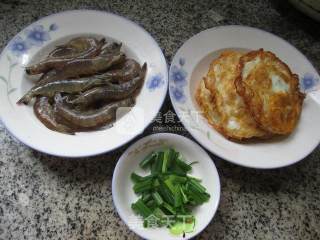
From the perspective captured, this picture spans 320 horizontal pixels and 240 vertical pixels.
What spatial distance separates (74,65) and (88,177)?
1.57ft

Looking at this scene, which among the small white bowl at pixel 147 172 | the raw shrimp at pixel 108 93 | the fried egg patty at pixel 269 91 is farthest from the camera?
the raw shrimp at pixel 108 93

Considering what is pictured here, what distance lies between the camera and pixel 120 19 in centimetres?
160

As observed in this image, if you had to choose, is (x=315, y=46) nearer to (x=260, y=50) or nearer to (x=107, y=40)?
(x=260, y=50)

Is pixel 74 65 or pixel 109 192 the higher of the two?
pixel 74 65

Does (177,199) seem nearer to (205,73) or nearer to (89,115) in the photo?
(89,115)

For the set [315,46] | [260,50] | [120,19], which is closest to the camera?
[260,50]

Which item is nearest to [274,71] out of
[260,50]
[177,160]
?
[260,50]

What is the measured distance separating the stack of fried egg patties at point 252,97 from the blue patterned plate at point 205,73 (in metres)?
0.04

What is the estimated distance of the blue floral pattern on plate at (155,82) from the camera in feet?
4.85

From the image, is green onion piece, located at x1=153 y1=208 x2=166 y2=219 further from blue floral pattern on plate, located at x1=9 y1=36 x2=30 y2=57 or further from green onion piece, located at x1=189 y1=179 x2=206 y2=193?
blue floral pattern on plate, located at x1=9 y1=36 x2=30 y2=57

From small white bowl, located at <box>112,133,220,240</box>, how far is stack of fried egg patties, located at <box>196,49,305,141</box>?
0.15 m

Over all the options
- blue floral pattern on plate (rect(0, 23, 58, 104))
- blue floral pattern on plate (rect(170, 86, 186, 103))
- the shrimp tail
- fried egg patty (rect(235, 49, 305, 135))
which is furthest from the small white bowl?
blue floral pattern on plate (rect(0, 23, 58, 104))

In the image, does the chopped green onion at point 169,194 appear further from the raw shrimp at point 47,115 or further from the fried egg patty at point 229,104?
the raw shrimp at point 47,115

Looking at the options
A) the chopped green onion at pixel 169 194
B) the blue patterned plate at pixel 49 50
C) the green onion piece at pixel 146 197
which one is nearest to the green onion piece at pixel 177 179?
the chopped green onion at pixel 169 194
